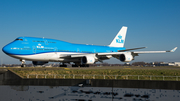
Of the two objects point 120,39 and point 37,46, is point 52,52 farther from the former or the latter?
point 120,39

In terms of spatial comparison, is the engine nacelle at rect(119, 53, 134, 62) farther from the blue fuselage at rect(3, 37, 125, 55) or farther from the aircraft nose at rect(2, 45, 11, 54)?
the aircraft nose at rect(2, 45, 11, 54)

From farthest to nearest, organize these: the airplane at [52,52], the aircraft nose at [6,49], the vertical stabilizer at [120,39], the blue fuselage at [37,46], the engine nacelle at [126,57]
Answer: the vertical stabilizer at [120,39], the engine nacelle at [126,57], the airplane at [52,52], the blue fuselage at [37,46], the aircraft nose at [6,49]

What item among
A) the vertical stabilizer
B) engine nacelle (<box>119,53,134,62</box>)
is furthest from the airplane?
the vertical stabilizer

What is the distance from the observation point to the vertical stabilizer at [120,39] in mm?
63878

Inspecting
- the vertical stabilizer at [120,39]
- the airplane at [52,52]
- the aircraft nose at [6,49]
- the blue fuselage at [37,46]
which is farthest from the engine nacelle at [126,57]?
the aircraft nose at [6,49]

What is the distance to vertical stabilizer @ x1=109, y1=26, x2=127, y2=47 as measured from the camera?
63878 mm

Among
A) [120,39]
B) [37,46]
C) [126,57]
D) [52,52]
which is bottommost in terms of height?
[126,57]

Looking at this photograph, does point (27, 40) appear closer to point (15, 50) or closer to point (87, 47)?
point (15, 50)

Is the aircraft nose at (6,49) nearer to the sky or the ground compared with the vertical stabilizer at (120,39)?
nearer to the ground

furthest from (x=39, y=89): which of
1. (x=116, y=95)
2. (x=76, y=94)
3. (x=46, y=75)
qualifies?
(x=116, y=95)

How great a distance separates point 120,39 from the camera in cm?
6562

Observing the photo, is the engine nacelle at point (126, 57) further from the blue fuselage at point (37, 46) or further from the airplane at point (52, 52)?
the blue fuselage at point (37, 46)

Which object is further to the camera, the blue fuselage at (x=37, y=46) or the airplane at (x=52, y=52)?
the airplane at (x=52, y=52)

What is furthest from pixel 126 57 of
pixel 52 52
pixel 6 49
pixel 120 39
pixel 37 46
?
pixel 6 49
